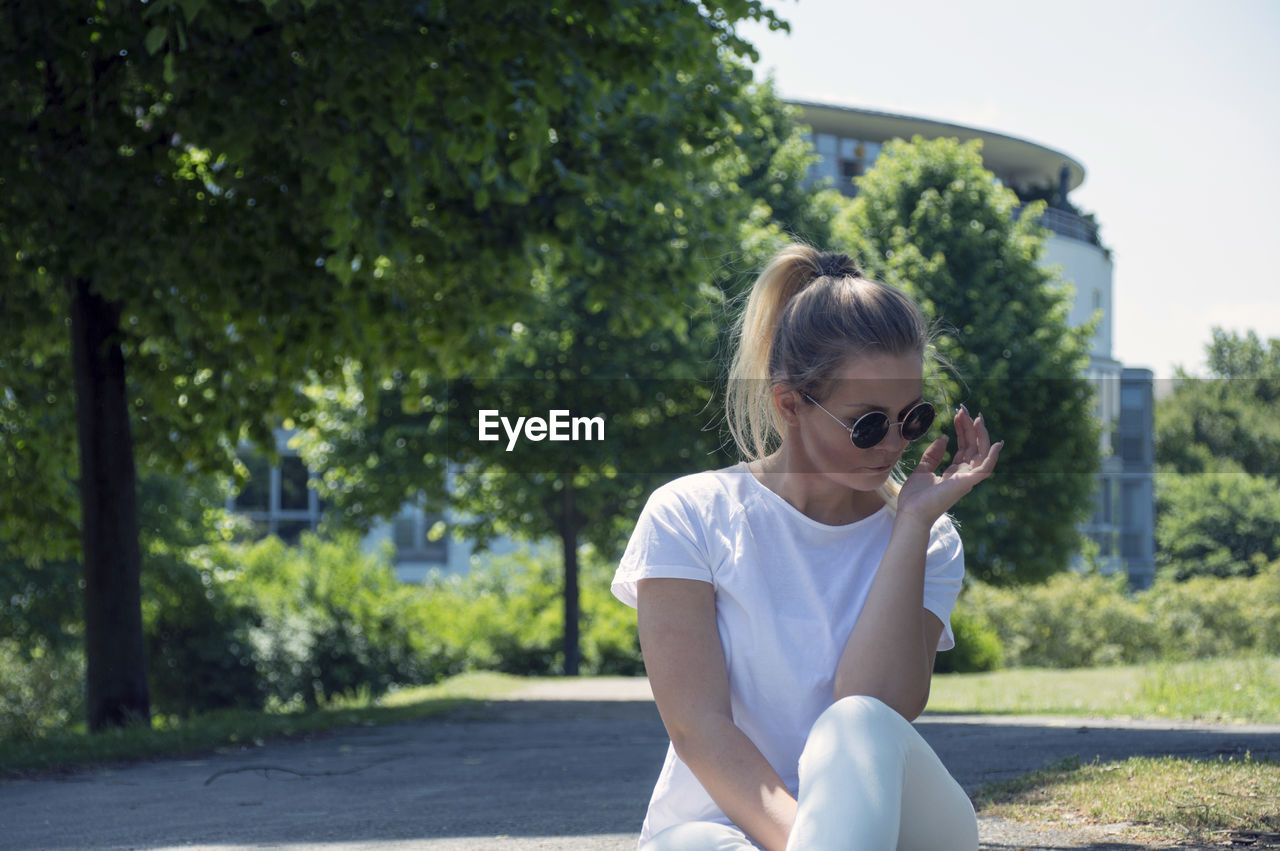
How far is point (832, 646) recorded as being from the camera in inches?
98.8

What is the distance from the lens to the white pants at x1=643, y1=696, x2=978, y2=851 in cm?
223

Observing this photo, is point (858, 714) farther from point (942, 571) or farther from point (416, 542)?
point (416, 542)

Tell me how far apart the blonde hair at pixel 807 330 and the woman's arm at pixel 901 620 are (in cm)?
16

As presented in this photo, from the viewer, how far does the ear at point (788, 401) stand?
265cm

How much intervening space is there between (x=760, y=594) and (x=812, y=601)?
0.38ft

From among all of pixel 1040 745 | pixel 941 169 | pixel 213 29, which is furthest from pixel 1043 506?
pixel 213 29

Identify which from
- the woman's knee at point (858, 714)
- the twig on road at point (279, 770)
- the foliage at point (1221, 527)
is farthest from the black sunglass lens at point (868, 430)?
the foliage at point (1221, 527)

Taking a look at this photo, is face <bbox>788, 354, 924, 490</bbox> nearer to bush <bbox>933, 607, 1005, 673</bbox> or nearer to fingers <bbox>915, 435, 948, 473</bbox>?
fingers <bbox>915, 435, 948, 473</bbox>

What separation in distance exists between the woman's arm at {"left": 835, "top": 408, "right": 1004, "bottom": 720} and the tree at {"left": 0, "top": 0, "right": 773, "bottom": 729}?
5.74 m

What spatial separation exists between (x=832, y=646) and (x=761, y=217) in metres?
17.3

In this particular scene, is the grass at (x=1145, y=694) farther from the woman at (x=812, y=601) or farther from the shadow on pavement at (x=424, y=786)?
the woman at (x=812, y=601)

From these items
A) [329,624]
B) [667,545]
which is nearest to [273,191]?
[667,545]

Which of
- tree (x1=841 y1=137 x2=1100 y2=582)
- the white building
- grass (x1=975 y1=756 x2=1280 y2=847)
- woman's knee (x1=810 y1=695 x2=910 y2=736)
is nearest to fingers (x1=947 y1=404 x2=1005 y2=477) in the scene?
woman's knee (x1=810 y1=695 x2=910 y2=736)

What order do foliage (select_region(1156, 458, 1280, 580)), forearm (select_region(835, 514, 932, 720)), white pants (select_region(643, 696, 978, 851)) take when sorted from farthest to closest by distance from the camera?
foliage (select_region(1156, 458, 1280, 580)), forearm (select_region(835, 514, 932, 720)), white pants (select_region(643, 696, 978, 851))
